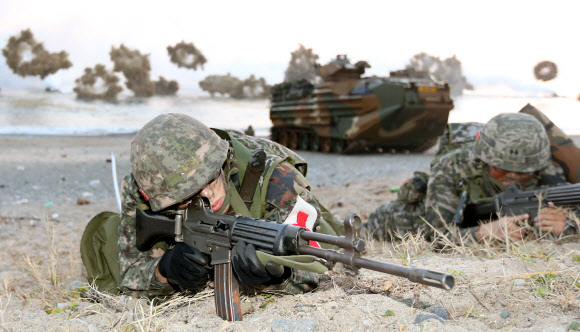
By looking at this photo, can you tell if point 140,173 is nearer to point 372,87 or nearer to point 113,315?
point 113,315

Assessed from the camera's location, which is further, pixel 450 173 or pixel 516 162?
pixel 450 173

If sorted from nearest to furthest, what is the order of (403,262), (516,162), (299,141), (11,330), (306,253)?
(306,253)
(11,330)
(403,262)
(516,162)
(299,141)

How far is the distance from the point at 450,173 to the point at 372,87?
1047 centimetres

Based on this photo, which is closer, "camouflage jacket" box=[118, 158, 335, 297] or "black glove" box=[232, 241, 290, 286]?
"black glove" box=[232, 241, 290, 286]

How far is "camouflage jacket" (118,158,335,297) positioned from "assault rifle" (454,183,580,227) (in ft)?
4.84

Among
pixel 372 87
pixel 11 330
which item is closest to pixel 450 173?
pixel 11 330

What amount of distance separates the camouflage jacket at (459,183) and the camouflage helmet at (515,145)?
184 mm

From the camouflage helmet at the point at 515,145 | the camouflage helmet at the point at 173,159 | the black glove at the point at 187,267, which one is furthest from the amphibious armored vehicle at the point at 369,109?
the black glove at the point at 187,267

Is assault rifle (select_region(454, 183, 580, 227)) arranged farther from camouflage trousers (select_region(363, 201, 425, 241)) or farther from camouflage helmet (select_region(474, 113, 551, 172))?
camouflage trousers (select_region(363, 201, 425, 241))

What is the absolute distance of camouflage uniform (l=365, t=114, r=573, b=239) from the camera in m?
3.86

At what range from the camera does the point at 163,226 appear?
2.76 meters

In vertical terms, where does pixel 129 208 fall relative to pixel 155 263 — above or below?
above

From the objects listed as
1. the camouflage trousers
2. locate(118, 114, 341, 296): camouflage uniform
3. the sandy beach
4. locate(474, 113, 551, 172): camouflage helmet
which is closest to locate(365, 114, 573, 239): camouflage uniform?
locate(474, 113, 551, 172): camouflage helmet

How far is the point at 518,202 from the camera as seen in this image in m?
3.79
